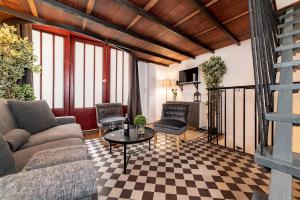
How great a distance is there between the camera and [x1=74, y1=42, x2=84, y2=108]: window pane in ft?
13.1

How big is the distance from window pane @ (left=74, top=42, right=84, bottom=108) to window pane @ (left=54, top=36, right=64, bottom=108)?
348 millimetres

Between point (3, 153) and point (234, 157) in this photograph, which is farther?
point (234, 157)

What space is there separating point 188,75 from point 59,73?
14.5 ft

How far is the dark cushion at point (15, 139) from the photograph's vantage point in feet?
4.34

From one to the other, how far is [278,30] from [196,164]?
87.1 inches

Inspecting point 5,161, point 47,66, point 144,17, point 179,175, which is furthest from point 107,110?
point 5,161

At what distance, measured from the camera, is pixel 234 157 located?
2.48 metres

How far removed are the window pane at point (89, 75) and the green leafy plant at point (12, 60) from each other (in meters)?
1.70

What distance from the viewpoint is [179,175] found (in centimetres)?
191

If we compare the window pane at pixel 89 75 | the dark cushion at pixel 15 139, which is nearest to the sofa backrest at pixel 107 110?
the window pane at pixel 89 75

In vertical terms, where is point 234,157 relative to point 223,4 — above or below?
below

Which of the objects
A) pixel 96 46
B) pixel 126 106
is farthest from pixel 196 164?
pixel 96 46

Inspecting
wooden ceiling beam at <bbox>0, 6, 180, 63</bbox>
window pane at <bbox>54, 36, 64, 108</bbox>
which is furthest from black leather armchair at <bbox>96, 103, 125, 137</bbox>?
wooden ceiling beam at <bbox>0, 6, 180, 63</bbox>

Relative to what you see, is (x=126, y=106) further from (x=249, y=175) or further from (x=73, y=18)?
(x=249, y=175)
